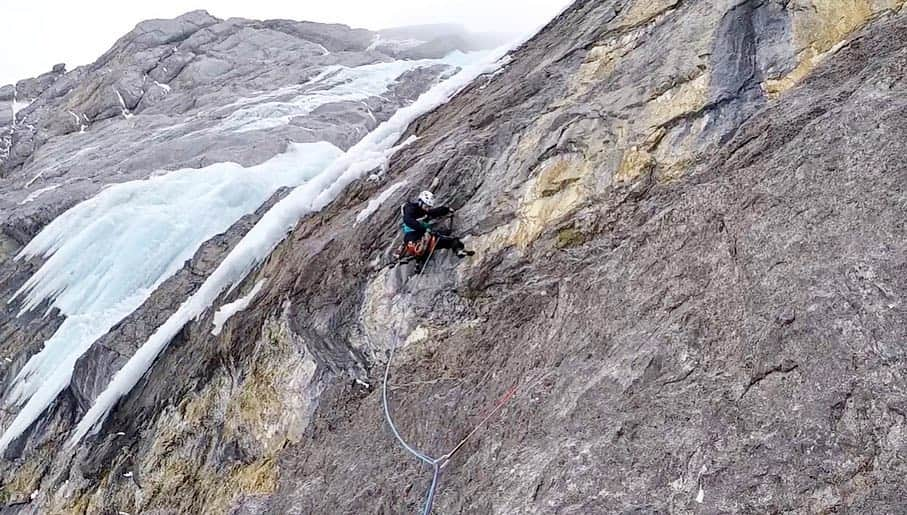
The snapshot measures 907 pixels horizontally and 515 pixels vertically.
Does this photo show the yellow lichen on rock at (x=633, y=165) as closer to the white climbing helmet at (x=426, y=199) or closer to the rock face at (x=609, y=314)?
the rock face at (x=609, y=314)

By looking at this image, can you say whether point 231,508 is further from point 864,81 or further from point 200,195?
point 200,195

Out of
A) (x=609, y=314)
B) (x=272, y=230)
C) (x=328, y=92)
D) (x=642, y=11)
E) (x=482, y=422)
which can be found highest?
(x=642, y=11)

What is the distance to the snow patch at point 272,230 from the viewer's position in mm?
10961

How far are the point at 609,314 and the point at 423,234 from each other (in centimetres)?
239

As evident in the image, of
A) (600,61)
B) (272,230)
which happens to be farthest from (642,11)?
(272,230)

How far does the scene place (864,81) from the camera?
566 cm

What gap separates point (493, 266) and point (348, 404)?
92.4 inches

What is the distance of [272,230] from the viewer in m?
11.6

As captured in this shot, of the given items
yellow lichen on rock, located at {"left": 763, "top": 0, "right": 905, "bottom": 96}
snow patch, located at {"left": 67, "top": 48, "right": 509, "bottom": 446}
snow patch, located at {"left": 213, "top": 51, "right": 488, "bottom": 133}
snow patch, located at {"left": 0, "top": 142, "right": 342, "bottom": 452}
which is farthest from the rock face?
snow patch, located at {"left": 213, "top": 51, "right": 488, "bottom": 133}

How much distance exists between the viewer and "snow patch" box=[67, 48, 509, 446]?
36.0ft

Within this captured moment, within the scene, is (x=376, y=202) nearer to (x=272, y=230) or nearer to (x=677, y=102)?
(x=272, y=230)

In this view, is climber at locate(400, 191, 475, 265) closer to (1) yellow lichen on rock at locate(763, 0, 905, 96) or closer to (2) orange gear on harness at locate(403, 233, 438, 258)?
(2) orange gear on harness at locate(403, 233, 438, 258)

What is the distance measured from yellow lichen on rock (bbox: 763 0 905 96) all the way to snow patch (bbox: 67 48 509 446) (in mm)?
5797

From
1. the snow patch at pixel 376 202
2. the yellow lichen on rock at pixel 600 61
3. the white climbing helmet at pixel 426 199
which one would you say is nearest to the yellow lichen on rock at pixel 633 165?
the yellow lichen on rock at pixel 600 61
